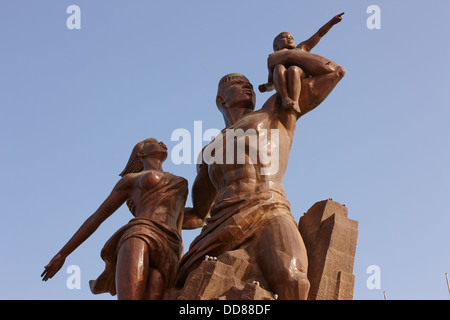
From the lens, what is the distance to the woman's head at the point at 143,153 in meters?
9.52

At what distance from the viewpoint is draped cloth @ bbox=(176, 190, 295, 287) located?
7984 millimetres

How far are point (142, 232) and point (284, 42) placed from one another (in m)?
3.23

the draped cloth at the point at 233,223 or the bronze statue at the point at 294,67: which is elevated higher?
the bronze statue at the point at 294,67

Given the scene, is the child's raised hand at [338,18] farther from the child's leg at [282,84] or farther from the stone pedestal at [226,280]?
the stone pedestal at [226,280]

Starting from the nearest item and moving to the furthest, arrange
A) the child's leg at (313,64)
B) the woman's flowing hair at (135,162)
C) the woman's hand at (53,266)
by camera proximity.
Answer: the woman's hand at (53,266), the child's leg at (313,64), the woman's flowing hair at (135,162)

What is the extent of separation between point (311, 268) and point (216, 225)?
1144 millimetres

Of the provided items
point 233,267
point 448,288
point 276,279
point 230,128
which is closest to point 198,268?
point 233,267

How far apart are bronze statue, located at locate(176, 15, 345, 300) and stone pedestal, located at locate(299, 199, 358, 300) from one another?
0.29 metres

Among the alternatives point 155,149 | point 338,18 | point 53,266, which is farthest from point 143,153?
point 338,18

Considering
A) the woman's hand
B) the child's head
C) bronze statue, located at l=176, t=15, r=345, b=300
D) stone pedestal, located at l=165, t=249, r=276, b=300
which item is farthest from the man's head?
the woman's hand

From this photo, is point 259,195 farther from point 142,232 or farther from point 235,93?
point 235,93

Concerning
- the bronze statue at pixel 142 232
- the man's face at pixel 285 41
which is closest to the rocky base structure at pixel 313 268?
the bronze statue at pixel 142 232

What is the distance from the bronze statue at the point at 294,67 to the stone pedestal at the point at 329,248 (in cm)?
138

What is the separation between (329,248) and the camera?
26.1ft
